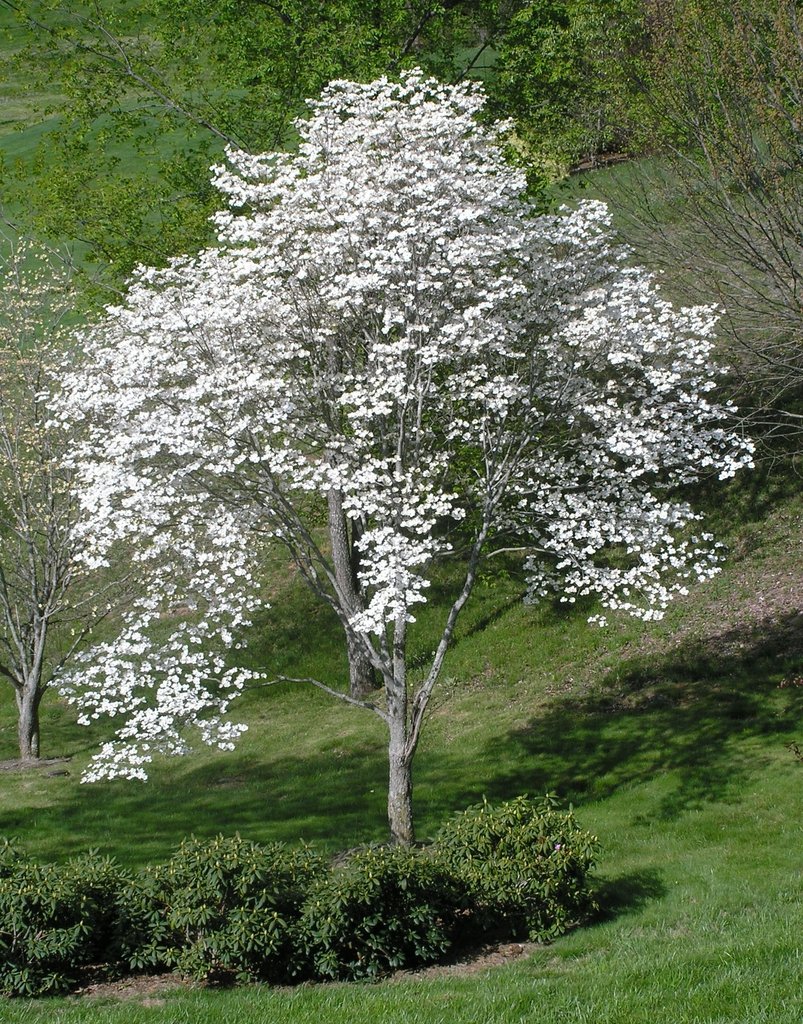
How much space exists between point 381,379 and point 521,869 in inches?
224

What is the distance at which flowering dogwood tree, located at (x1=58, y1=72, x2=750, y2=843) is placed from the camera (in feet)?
38.2

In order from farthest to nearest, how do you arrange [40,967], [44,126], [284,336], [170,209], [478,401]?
[44,126] → [170,209] → [478,401] → [284,336] → [40,967]

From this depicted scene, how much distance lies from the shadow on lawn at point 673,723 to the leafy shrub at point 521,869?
4.56 m

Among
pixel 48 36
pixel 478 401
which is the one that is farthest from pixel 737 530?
pixel 48 36

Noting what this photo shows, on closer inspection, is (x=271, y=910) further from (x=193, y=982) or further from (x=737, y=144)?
(x=737, y=144)

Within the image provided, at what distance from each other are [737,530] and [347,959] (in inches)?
611

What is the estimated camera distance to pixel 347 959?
29.4 feet

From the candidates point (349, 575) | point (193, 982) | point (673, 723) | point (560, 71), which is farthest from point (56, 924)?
point (560, 71)

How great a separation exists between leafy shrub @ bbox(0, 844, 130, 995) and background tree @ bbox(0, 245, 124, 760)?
10.9 m

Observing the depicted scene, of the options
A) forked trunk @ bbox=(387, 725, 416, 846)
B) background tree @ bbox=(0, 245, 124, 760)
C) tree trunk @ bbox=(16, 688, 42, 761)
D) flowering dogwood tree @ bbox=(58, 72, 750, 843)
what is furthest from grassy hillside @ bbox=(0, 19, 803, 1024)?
flowering dogwood tree @ bbox=(58, 72, 750, 843)

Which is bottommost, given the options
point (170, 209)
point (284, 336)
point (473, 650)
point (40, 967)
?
point (40, 967)

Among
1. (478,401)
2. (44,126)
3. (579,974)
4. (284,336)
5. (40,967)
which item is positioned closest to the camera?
(579,974)

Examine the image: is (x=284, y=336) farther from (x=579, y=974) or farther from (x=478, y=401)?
(x=579, y=974)

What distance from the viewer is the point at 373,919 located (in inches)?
346
